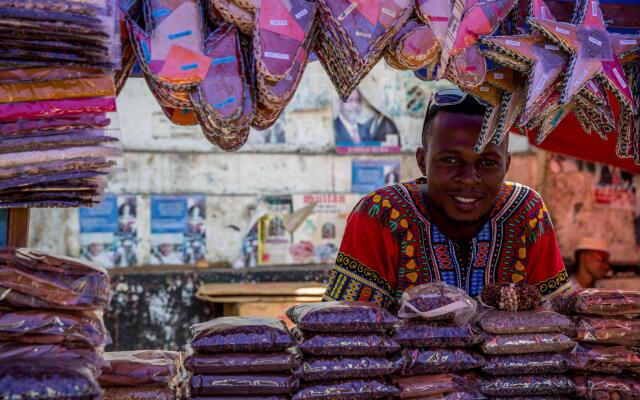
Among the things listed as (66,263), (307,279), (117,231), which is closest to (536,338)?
(66,263)

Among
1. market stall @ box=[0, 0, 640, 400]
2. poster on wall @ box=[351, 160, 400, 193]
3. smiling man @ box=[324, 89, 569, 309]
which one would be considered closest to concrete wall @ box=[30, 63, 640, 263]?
poster on wall @ box=[351, 160, 400, 193]

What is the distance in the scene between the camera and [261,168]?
6.28 m

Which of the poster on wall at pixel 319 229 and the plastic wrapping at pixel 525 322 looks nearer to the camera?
the plastic wrapping at pixel 525 322

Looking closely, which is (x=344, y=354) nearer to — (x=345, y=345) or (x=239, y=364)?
(x=345, y=345)

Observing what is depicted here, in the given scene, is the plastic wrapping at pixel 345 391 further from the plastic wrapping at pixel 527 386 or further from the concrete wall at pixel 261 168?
the concrete wall at pixel 261 168

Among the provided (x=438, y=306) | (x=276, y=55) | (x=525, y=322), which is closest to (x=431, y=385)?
(x=438, y=306)

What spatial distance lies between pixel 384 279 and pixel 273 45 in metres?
1.15

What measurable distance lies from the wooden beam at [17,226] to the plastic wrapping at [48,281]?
174 millimetres

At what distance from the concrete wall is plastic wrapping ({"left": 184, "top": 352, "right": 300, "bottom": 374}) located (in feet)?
14.2

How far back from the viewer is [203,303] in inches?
241

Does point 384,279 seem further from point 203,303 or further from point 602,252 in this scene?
point 602,252

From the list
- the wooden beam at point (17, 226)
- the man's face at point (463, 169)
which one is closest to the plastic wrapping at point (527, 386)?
the man's face at point (463, 169)

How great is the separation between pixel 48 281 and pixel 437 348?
3.46 feet

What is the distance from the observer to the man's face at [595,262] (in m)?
6.14
